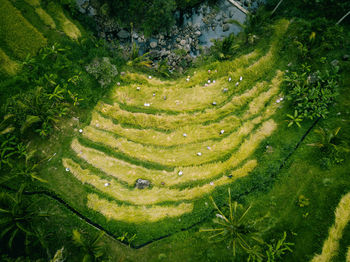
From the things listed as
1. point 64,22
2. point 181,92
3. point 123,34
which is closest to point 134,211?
point 181,92

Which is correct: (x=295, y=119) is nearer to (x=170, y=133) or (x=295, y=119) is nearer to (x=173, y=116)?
(x=173, y=116)

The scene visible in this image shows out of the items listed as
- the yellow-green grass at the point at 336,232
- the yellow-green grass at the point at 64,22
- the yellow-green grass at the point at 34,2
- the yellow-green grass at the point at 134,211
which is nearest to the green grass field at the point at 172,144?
the yellow-green grass at the point at 134,211

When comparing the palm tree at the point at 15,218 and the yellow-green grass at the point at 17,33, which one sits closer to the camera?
the palm tree at the point at 15,218

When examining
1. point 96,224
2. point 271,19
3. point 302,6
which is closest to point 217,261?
point 96,224

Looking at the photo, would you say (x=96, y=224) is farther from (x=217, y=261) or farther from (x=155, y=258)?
(x=217, y=261)

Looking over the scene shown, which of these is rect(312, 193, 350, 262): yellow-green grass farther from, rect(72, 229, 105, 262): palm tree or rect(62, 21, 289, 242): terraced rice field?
rect(72, 229, 105, 262): palm tree

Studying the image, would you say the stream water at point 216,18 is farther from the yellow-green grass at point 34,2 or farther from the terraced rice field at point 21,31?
the yellow-green grass at point 34,2
